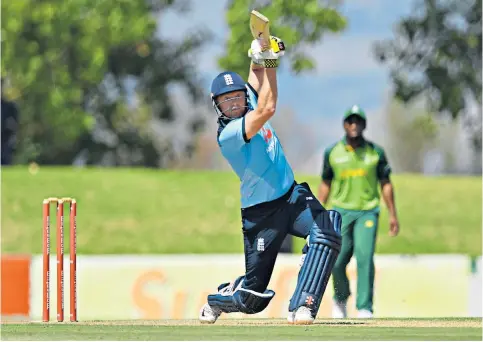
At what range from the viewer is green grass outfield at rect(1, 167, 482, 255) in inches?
926

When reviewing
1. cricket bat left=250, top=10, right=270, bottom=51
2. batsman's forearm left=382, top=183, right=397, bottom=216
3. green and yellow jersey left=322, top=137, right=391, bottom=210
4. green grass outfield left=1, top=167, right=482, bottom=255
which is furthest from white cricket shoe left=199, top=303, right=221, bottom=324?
Result: green grass outfield left=1, top=167, right=482, bottom=255

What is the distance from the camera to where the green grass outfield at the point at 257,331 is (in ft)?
26.3

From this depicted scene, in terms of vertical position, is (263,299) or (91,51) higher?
(91,51)

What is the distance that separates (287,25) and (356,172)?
12338 millimetres

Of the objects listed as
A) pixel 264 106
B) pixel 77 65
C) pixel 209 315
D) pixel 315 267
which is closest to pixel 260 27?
pixel 264 106

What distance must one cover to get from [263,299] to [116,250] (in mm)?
13851

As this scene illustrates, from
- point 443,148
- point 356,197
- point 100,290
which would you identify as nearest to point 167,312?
point 100,290

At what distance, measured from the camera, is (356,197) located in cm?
1278

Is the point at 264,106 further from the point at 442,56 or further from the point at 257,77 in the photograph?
the point at 442,56

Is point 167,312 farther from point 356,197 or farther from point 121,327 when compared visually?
point 121,327

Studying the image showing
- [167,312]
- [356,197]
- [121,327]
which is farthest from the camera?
[167,312]

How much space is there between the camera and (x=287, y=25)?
2494cm

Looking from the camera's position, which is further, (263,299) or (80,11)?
(80,11)

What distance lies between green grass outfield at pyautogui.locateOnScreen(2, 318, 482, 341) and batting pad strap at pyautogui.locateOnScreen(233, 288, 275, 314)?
0.39 feet
